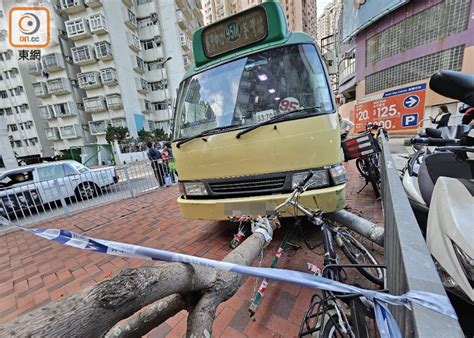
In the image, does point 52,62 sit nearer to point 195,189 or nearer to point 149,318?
point 195,189

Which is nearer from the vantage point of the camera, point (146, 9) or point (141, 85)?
point (141, 85)

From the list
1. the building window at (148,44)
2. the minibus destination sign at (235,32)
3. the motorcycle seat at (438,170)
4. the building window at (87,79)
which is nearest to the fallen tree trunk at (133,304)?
the motorcycle seat at (438,170)

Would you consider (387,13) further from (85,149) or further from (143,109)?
(85,149)

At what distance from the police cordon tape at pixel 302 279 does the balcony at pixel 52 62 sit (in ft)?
113

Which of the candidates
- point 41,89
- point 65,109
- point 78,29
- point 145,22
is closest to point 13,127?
point 41,89

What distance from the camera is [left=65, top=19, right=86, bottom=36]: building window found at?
81.0 feet

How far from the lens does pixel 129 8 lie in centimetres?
2691

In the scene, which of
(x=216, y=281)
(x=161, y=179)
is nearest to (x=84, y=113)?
(x=161, y=179)

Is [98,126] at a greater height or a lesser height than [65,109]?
lesser

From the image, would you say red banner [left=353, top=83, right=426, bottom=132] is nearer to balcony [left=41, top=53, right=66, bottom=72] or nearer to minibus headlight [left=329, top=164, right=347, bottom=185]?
minibus headlight [left=329, top=164, right=347, bottom=185]

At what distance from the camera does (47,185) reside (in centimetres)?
572

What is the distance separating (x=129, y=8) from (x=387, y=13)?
28564 mm

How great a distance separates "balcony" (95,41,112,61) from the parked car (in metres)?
22.4

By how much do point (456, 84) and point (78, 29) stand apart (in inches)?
1364
